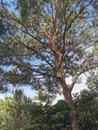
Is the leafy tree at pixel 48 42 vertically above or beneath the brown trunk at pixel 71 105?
above

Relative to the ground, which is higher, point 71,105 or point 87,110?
point 87,110

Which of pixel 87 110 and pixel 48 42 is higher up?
pixel 48 42

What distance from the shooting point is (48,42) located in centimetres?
1181

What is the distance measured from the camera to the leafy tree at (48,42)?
1002cm

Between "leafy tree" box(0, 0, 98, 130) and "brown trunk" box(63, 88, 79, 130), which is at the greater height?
"leafy tree" box(0, 0, 98, 130)

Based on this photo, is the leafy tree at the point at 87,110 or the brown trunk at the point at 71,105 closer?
the brown trunk at the point at 71,105

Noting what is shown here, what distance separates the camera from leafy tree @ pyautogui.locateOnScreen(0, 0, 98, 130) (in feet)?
32.9

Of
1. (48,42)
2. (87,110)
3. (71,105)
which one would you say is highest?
(48,42)

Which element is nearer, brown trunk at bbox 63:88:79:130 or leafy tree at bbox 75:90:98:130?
brown trunk at bbox 63:88:79:130

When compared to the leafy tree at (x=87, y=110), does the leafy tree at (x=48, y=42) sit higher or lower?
higher

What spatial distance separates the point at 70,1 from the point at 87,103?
491cm

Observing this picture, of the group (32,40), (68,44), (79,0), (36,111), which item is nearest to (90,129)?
(36,111)

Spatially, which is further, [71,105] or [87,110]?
[87,110]

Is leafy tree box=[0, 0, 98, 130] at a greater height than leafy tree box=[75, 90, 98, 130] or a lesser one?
greater
